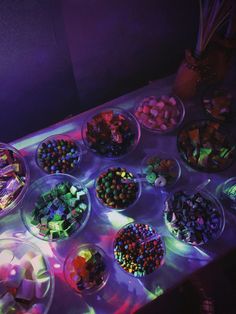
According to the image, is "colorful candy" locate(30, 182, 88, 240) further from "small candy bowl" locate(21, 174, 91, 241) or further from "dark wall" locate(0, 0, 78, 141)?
"dark wall" locate(0, 0, 78, 141)

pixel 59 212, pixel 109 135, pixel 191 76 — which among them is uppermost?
pixel 191 76

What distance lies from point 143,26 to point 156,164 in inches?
24.0

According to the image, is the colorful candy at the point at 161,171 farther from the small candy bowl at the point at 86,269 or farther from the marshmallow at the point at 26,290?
the marshmallow at the point at 26,290

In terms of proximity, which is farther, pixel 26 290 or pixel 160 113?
pixel 160 113

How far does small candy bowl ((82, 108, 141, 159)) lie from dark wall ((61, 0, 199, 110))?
0.21 m

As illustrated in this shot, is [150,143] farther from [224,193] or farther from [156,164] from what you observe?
[224,193]

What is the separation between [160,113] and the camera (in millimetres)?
1562

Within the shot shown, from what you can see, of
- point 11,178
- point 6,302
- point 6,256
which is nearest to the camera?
point 6,302

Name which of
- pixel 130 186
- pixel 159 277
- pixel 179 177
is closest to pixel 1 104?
pixel 130 186

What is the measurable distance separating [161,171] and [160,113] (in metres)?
0.30

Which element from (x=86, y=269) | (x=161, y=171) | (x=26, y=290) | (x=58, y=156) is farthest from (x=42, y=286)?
(x=161, y=171)

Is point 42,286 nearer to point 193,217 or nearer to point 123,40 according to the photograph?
point 193,217

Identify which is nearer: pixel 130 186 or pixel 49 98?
pixel 130 186

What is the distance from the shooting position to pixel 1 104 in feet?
4.91
